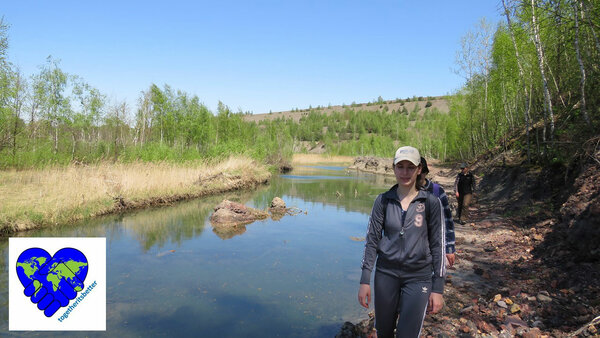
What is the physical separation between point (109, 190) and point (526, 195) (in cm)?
1591

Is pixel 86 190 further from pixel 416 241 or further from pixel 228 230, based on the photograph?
pixel 416 241

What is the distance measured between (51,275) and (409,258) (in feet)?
18.1

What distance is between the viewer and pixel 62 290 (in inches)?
196

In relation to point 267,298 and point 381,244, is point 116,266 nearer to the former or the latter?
point 267,298

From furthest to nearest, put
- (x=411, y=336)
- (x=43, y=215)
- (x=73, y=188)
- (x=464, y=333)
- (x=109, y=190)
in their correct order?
1. (x=109, y=190)
2. (x=73, y=188)
3. (x=43, y=215)
4. (x=464, y=333)
5. (x=411, y=336)

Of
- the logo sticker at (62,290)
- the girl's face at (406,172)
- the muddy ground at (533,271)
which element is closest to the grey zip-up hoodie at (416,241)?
the girl's face at (406,172)

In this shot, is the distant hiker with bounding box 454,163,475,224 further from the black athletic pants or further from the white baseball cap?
the black athletic pants

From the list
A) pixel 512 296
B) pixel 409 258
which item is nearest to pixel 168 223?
pixel 512 296

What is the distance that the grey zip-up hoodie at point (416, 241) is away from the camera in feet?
8.57

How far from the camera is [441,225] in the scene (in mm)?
2650

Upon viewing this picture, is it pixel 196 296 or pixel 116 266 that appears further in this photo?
pixel 116 266

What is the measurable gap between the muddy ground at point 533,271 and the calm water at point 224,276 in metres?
1.54

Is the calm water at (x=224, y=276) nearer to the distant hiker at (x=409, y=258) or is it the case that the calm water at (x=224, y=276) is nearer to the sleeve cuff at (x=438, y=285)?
the distant hiker at (x=409, y=258)

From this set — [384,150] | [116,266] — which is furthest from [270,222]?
[384,150]
